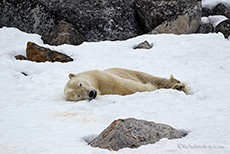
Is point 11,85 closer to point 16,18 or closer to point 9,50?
point 9,50

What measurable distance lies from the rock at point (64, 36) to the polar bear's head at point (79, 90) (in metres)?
6.66

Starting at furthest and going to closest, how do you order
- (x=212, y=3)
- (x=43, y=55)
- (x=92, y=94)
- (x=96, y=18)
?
(x=212, y=3)
(x=96, y=18)
(x=43, y=55)
(x=92, y=94)

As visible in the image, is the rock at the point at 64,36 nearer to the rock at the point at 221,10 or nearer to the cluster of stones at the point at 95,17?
the cluster of stones at the point at 95,17

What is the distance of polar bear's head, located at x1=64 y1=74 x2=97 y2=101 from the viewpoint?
6371 millimetres

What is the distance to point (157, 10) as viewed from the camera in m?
15.7

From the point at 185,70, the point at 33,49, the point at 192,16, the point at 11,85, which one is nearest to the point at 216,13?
the point at 192,16

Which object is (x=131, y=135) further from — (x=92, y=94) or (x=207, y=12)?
(x=207, y=12)

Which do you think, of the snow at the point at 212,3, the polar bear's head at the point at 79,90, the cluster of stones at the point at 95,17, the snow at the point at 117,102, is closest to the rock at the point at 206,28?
the cluster of stones at the point at 95,17

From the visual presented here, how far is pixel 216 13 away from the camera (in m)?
17.2

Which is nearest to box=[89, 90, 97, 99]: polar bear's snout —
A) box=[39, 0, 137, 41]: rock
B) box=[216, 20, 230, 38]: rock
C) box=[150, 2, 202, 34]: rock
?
box=[39, 0, 137, 41]: rock

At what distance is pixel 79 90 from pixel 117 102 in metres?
1.00

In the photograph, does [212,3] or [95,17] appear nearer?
[95,17]

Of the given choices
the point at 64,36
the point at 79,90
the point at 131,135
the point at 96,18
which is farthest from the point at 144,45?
the point at 131,135

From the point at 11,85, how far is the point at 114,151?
5097 millimetres
